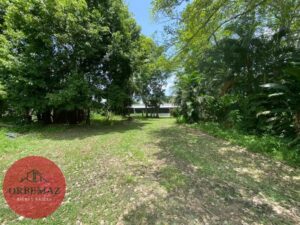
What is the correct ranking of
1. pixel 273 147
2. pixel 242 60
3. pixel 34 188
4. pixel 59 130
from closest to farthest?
pixel 34 188
pixel 273 147
pixel 242 60
pixel 59 130

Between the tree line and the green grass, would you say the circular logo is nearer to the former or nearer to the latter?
the green grass

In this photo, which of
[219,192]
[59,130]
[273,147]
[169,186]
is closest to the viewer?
[219,192]

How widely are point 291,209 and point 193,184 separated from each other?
4.81 ft

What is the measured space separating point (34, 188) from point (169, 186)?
7.67 feet

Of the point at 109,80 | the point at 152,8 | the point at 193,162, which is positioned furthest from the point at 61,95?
the point at 193,162

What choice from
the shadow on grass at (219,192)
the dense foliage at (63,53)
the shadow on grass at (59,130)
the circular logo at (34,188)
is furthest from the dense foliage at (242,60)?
the circular logo at (34,188)

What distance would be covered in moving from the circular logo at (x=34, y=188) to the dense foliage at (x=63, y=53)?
5305mm

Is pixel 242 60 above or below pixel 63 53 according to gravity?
below

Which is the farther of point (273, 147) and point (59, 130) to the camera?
point (59, 130)

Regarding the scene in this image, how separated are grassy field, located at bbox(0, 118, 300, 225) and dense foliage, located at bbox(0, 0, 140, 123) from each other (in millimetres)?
4407

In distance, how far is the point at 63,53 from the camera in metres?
10.1

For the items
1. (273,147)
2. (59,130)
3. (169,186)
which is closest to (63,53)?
(59,130)

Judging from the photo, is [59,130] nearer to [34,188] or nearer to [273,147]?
[34,188]

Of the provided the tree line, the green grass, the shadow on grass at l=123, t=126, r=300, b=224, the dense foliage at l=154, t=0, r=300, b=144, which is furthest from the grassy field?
the tree line
